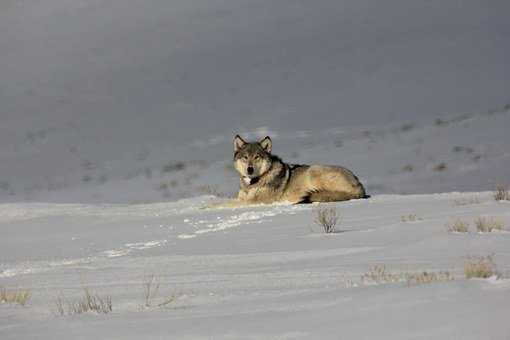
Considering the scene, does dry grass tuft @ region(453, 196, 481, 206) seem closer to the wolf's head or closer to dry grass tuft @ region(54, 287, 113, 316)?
the wolf's head

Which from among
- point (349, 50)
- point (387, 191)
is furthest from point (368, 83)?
point (387, 191)

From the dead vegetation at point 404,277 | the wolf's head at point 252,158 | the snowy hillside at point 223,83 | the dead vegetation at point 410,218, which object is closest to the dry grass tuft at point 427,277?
the dead vegetation at point 404,277

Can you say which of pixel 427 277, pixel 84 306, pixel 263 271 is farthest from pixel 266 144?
pixel 84 306

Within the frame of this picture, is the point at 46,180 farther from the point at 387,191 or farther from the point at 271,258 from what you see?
the point at 271,258

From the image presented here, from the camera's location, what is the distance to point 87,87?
52.6 m

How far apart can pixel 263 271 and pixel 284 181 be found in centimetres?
701

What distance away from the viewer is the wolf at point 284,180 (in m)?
13.6

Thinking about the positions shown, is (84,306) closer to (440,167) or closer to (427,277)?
(427,277)

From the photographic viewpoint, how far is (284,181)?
45.6 feet

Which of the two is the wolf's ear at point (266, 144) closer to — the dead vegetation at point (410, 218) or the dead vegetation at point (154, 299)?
the dead vegetation at point (410, 218)

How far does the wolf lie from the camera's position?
13609 mm

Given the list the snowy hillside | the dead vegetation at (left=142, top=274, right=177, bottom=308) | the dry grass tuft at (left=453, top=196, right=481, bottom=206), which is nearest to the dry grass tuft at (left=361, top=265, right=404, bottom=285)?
the dead vegetation at (left=142, top=274, right=177, bottom=308)

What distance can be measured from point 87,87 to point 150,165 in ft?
70.6

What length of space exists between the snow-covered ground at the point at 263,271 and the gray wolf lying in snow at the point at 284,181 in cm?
47
